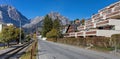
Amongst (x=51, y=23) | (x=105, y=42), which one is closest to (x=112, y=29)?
(x=105, y=42)

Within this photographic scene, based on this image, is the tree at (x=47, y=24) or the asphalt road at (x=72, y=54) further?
the tree at (x=47, y=24)

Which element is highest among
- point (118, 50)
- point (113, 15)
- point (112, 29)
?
point (113, 15)

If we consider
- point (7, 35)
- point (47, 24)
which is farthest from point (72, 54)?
point (47, 24)

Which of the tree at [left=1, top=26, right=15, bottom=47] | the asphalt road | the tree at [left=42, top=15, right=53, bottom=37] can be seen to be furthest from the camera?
the tree at [left=42, top=15, right=53, bottom=37]

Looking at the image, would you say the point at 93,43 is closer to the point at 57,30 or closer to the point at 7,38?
the point at 7,38

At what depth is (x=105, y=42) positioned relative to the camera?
147 feet

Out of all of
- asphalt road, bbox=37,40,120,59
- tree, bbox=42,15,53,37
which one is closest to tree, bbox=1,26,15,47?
asphalt road, bbox=37,40,120,59

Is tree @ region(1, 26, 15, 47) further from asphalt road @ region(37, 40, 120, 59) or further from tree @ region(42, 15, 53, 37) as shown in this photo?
tree @ region(42, 15, 53, 37)

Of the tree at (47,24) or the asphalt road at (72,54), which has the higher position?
the tree at (47,24)

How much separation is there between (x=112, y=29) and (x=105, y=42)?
75.8ft

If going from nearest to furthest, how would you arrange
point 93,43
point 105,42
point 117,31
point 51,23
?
point 105,42 → point 93,43 → point 117,31 → point 51,23

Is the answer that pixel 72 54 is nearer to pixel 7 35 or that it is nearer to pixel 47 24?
pixel 7 35

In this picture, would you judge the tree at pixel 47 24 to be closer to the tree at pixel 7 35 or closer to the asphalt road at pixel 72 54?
the tree at pixel 7 35

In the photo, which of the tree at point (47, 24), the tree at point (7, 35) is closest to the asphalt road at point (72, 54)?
the tree at point (7, 35)
